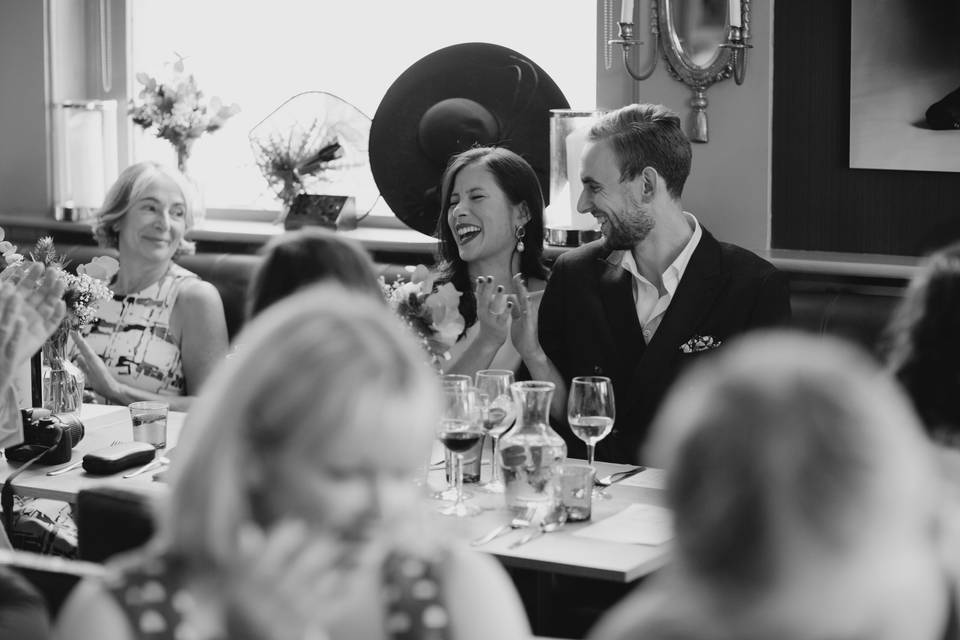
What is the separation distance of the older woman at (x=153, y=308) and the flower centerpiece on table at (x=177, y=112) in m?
0.71

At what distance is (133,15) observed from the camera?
518 centimetres

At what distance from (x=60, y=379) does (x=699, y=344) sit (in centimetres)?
153

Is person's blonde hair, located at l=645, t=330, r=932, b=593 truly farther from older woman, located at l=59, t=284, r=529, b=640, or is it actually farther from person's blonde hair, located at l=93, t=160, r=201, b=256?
person's blonde hair, located at l=93, t=160, r=201, b=256

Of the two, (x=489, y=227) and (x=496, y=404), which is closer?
(x=496, y=404)

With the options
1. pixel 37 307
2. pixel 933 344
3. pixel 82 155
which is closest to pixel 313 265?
pixel 933 344

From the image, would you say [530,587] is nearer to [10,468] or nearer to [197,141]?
[10,468]

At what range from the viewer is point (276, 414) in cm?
108

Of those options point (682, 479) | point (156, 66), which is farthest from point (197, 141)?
point (682, 479)

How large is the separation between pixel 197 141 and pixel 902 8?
8.63 ft

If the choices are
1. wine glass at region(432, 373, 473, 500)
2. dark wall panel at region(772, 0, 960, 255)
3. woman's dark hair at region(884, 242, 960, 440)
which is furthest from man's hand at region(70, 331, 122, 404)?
woman's dark hair at region(884, 242, 960, 440)

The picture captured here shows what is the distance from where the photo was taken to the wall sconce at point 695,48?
3.87 m

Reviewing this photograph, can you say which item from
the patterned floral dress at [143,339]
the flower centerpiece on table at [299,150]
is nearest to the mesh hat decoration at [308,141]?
the flower centerpiece on table at [299,150]

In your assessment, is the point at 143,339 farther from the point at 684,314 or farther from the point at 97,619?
the point at 97,619

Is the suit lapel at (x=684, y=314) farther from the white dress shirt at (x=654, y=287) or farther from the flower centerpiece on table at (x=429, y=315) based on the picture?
the flower centerpiece on table at (x=429, y=315)
